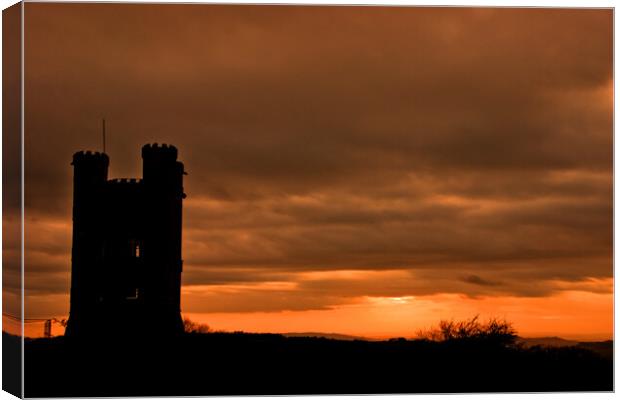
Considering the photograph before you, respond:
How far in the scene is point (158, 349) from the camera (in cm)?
2853

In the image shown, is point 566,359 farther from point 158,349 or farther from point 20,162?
point 20,162

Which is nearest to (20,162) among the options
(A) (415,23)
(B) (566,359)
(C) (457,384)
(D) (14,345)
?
(D) (14,345)

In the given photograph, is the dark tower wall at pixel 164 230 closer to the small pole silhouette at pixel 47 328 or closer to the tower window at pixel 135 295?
the tower window at pixel 135 295

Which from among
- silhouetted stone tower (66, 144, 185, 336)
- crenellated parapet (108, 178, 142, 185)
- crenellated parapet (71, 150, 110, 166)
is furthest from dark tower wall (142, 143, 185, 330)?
crenellated parapet (71, 150, 110, 166)

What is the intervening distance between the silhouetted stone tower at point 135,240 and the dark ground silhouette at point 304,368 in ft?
19.9

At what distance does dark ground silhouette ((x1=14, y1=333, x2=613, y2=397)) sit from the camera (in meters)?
23.2

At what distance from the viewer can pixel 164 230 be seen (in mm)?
36875

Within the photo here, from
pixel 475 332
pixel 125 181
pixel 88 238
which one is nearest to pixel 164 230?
pixel 125 181

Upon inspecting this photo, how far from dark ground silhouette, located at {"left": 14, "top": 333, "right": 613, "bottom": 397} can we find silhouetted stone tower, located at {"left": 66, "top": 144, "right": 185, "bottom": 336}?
6076 mm

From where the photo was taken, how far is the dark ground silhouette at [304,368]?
23.2 metres

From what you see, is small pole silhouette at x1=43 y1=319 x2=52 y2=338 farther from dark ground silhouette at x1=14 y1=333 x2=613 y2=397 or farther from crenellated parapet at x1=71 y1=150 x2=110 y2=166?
crenellated parapet at x1=71 y1=150 x2=110 y2=166

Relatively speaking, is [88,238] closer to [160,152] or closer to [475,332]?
[160,152]

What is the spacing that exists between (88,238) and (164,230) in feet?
8.63

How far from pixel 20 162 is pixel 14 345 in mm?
3512
